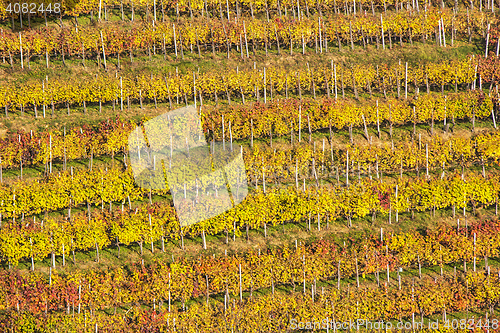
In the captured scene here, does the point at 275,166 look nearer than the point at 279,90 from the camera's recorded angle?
Yes

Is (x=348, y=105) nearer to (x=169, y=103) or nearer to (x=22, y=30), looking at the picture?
(x=169, y=103)

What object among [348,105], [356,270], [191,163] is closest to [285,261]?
[356,270]

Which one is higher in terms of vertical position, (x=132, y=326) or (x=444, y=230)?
(x=444, y=230)

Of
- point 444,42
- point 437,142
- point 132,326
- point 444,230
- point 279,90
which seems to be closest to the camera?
point 132,326

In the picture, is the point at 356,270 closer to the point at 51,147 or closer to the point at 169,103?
the point at 169,103

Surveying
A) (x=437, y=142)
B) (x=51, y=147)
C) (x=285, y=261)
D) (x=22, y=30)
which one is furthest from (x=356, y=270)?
(x=22, y=30)

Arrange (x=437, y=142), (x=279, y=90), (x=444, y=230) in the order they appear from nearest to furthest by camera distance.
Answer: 1. (x=444, y=230)
2. (x=437, y=142)
3. (x=279, y=90)

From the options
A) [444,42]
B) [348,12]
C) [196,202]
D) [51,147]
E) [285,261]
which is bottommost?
[285,261]
